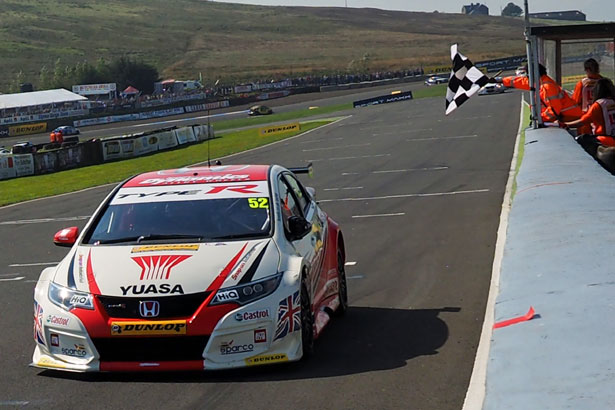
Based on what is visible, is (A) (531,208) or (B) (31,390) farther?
(A) (531,208)

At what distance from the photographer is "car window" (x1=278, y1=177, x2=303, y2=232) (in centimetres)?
788

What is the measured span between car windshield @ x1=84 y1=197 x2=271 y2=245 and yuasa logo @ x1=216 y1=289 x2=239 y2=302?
818 millimetres

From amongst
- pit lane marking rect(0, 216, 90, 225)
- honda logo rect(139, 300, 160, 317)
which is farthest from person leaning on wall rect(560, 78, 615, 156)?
pit lane marking rect(0, 216, 90, 225)

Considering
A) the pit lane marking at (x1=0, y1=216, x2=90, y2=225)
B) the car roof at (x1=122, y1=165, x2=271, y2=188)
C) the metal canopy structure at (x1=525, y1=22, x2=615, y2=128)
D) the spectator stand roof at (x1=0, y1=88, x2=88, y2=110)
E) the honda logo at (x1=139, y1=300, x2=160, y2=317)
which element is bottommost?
the spectator stand roof at (x1=0, y1=88, x2=88, y2=110)

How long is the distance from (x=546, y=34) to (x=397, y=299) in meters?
8.36

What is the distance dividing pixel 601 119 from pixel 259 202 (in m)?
7.01

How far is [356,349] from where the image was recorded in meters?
7.38

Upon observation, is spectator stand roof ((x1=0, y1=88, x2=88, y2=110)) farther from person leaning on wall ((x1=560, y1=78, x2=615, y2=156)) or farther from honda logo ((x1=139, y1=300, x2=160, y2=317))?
honda logo ((x1=139, y1=300, x2=160, y2=317))

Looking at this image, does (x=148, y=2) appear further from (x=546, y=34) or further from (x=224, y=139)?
(x=546, y=34)

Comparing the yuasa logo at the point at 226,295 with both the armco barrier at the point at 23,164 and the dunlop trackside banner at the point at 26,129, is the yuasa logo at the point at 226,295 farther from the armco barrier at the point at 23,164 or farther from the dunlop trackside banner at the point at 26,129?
the dunlop trackside banner at the point at 26,129

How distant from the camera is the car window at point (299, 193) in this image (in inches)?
334

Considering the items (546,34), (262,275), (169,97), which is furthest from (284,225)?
(169,97)

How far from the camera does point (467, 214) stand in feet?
51.4

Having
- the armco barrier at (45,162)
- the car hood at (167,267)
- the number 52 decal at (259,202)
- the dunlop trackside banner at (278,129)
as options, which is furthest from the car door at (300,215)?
the dunlop trackside banner at (278,129)
